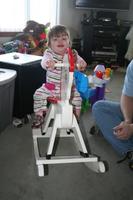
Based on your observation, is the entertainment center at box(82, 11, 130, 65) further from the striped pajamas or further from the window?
the striped pajamas

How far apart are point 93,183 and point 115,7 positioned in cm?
328

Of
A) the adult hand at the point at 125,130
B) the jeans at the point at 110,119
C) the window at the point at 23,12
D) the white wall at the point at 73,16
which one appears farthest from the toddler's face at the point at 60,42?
the white wall at the point at 73,16

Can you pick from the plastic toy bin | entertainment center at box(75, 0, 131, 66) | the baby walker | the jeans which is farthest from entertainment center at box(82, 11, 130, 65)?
the baby walker

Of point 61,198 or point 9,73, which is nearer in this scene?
point 61,198

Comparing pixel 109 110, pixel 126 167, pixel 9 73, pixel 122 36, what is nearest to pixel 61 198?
pixel 126 167

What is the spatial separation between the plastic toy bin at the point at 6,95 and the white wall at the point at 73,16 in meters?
2.43

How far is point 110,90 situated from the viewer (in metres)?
2.83

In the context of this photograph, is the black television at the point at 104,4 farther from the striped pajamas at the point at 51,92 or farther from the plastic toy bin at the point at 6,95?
the plastic toy bin at the point at 6,95

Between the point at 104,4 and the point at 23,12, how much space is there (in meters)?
1.31

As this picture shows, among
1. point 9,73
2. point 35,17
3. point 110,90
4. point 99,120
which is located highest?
point 35,17

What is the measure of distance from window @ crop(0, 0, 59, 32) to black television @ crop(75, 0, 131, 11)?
1.27 ft

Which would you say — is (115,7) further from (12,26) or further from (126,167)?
(126,167)

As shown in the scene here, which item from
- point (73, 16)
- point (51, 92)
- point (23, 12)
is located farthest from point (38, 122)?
point (73, 16)

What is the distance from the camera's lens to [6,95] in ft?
5.67
